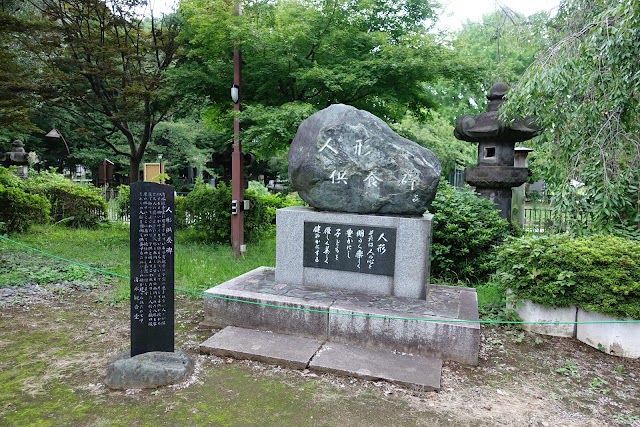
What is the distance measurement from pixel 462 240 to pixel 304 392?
448 centimetres

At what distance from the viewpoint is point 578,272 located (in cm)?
506

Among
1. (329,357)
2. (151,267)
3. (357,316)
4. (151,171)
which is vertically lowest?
(329,357)

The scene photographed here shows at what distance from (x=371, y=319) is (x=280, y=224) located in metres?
1.79

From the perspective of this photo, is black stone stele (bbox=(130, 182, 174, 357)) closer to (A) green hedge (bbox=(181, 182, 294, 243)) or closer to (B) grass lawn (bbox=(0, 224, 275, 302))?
(B) grass lawn (bbox=(0, 224, 275, 302))

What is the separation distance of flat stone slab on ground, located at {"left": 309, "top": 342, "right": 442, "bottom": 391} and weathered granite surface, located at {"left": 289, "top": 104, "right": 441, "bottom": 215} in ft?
5.71

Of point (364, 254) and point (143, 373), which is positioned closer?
point (143, 373)

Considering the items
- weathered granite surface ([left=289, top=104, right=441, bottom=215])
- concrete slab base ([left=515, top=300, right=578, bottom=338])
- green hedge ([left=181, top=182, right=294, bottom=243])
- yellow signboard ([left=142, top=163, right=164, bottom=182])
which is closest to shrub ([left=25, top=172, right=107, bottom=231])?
yellow signboard ([left=142, top=163, right=164, bottom=182])

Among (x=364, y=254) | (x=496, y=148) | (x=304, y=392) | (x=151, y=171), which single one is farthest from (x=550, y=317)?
(x=151, y=171)

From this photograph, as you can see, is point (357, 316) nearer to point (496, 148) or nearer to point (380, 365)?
point (380, 365)

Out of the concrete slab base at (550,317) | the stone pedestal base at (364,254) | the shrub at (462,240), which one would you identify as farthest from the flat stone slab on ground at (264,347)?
the shrub at (462,240)

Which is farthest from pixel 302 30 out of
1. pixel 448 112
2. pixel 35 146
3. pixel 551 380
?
pixel 35 146

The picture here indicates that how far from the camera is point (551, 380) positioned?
4.34m

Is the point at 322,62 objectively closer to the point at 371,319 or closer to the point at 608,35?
the point at 608,35

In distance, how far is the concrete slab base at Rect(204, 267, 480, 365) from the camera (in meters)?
4.64
